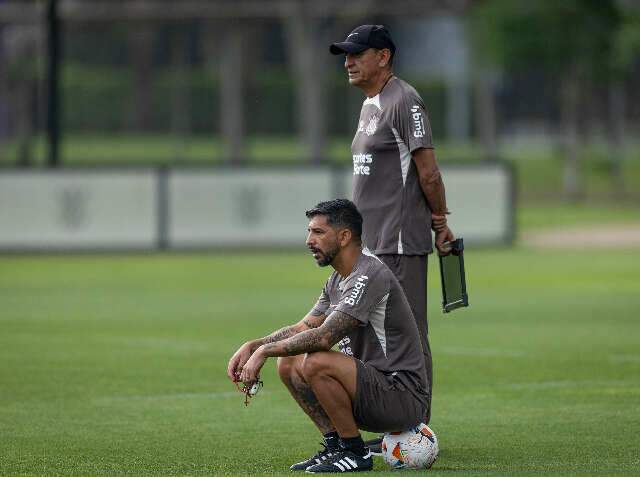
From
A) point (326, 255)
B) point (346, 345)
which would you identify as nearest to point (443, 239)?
point (346, 345)

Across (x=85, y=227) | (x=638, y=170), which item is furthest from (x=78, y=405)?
(x=638, y=170)

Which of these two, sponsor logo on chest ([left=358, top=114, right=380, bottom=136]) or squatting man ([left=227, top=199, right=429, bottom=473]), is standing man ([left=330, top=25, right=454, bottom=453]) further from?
squatting man ([left=227, top=199, right=429, bottom=473])

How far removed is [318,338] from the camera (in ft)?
26.6

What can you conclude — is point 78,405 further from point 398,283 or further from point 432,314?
point 432,314

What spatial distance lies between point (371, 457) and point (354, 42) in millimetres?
2356

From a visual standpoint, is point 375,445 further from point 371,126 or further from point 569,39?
point 569,39

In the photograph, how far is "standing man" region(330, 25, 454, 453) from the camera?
358 inches

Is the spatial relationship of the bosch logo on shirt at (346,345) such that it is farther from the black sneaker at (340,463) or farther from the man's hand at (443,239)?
the man's hand at (443,239)

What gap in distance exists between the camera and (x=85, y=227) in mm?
26750

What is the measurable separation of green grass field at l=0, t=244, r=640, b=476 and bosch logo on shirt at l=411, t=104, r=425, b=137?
179 cm

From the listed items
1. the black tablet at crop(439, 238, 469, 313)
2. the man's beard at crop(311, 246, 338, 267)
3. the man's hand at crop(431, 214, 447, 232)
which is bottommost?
the black tablet at crop(439, 238, 469, 313)

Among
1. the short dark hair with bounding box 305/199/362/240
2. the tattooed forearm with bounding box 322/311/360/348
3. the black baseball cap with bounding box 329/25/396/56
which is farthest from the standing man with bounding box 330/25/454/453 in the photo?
the tattooed forearm with bounding box 322/311/360/348

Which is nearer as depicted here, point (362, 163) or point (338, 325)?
point (338, 325)

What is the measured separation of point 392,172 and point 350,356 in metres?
1.32
